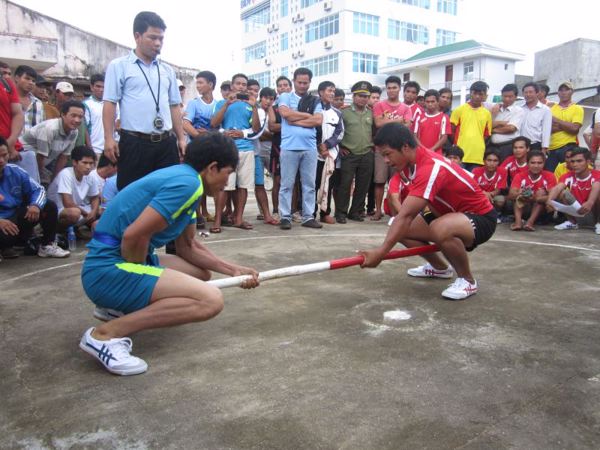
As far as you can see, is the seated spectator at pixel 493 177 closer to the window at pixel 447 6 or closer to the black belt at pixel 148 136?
the black belt at pixel 148 136

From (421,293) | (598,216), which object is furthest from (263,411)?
(598,216)

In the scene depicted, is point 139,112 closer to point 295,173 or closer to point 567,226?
point 295,173

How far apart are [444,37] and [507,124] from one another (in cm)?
4666

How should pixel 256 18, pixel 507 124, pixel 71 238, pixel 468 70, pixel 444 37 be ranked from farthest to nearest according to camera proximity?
pixel 256 18 < pixel 444 37 < pixel 468 70 < pixel 507 124 < pixel 71 238

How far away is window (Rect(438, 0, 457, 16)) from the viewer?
48750mm

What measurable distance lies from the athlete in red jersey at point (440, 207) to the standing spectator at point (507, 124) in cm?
428

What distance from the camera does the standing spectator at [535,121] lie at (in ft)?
25.2

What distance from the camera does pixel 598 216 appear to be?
7273mm

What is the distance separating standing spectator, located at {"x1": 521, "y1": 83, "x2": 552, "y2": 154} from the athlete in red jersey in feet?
14.3

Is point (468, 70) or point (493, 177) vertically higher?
point (468, 70)

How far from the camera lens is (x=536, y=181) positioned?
24.2 feet

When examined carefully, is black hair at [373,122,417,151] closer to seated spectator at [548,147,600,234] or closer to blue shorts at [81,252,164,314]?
blue shorts at [81,252,164,314]

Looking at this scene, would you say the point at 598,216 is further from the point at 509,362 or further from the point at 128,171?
the point at 128,171

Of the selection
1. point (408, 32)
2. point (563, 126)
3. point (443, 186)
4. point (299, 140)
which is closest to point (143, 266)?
point (443, 186)
